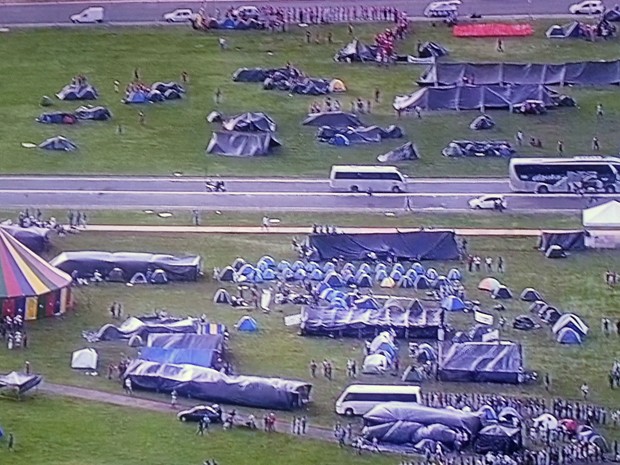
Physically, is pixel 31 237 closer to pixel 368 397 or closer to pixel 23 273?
pixel 23 273

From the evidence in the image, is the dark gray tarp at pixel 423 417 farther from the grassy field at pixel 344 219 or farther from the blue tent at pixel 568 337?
the grassy field at pixel 344 219

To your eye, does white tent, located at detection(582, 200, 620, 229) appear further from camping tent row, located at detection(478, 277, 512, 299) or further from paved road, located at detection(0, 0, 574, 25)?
paved road, located at detection(0, 0, 574, 25)

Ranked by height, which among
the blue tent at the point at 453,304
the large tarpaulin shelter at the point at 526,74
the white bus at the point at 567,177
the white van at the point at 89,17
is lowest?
the blue tent at the point at 453,304

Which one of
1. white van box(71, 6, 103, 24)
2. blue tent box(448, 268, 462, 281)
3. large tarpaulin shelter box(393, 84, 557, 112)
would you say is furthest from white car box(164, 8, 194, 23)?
blue tent box(448, 268, 462, 281)

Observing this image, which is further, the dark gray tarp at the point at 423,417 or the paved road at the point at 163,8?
the paved road at the point at 163,8

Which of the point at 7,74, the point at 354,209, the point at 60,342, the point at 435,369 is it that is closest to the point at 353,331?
the point at 435,369

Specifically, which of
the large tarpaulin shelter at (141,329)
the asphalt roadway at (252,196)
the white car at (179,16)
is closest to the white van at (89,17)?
the white car at (179,16)
